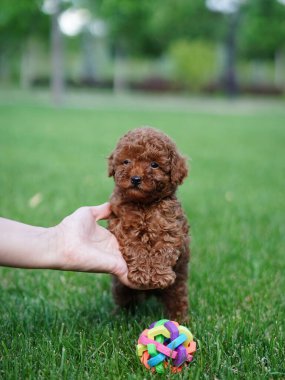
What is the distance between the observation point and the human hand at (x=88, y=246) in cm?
292

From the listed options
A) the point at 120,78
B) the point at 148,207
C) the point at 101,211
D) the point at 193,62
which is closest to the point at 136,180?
the point at 148,207

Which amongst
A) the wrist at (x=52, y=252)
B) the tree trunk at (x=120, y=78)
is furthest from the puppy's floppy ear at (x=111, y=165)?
the tree trunk at (x=120, y=78)

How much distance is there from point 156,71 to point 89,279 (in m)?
51.6

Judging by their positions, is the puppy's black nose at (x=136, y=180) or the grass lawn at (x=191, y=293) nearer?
the grass lawn at (x=191, y=293)

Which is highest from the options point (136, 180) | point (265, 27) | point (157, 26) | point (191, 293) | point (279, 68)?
point (157, 26)

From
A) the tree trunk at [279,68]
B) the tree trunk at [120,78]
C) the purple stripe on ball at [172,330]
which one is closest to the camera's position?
the purple stripe on ball at [172,330]

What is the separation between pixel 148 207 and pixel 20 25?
3636cm

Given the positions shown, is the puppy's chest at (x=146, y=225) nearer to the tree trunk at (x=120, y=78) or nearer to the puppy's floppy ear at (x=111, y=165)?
the puppy's floppy ear at (x=111, y=165)

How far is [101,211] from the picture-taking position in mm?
3406

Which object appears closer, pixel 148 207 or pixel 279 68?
pixel 148 207

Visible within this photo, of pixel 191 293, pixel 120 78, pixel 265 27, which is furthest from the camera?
pixel 120 78

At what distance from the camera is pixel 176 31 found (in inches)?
2008

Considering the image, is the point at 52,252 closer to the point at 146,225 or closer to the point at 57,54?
the point at 146,225

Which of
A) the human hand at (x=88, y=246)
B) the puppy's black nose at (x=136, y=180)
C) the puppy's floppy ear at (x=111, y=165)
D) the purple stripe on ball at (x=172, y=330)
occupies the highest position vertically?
the puppy's floppy ear at (x=111, y=165)
